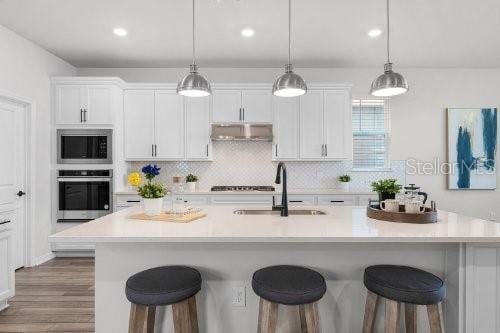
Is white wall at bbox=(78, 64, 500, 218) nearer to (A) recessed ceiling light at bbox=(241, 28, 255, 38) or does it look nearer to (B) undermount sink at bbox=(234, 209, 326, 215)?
(A) recessed ceiling light at bbox=(241, 28, 255, 38)

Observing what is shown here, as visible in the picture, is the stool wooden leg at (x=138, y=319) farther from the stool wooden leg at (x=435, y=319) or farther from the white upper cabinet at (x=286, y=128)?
the white upper cabinet at (x=286, y=128)

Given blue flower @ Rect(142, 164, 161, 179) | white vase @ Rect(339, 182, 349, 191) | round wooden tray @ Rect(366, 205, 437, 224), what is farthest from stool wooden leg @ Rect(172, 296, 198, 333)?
white vase @ Rect(339, 182, 349, 191)

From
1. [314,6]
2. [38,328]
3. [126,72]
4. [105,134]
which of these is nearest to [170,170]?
[105,134]

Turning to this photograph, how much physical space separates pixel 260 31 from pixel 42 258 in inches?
160

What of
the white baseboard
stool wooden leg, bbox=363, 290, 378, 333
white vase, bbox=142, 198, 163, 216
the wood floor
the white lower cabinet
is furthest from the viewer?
the white baseboard

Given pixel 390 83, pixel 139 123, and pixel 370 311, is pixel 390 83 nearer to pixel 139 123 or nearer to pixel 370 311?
pixel 370 311

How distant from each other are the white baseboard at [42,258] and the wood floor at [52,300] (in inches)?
3.4

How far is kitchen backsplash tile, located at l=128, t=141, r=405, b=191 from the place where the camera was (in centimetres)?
482

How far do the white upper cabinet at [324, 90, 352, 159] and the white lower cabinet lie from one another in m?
3.84

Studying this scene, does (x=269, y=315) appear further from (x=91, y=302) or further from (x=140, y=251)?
(x=91, y=302)

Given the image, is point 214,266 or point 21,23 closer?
point 214,266

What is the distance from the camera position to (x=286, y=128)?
4484mm

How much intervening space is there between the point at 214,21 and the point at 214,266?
8.68ft

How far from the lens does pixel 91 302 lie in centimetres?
285
